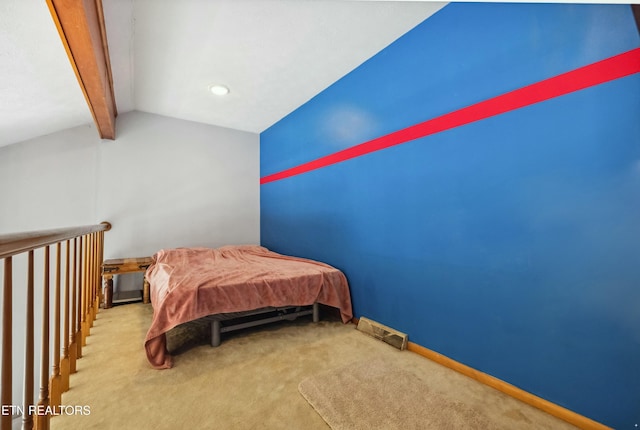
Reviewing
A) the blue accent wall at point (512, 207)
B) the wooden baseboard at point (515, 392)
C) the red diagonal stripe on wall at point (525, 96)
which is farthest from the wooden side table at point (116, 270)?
the wooden baseboard at point (515, 392)

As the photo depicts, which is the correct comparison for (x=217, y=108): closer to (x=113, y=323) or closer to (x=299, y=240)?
(x=299, y=240)

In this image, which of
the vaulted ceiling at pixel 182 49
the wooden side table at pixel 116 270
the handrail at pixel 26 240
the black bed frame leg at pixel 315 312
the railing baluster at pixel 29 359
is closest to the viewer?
the handrail at pixel 26 240

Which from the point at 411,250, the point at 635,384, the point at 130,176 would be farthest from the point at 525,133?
the point at 130,176

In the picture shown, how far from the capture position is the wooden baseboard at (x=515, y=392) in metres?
1.25

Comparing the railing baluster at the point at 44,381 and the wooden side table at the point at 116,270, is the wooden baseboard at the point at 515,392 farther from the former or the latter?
the wooden side table at the point at 116,270

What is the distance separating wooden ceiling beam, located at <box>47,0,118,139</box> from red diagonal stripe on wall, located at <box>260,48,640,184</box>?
1969 millimetres

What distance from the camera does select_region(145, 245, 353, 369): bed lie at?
1.78 meters

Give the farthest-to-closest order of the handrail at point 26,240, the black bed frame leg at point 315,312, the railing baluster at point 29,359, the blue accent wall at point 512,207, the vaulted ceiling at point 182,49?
the black bed frame leg at point 315,312
the vaulted ceiling at point 182,49
the blue accent wall at point 512,207
the railing baluster at point 29,359
the handrail at point 26,240

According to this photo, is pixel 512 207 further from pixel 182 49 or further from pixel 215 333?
pixel 182 49

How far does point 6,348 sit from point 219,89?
9.36 feet

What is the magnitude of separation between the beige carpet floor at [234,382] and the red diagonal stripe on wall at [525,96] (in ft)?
5.24

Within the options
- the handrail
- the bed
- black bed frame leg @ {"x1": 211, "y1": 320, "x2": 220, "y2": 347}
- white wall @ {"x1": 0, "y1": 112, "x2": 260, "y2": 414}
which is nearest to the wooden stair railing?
the handrail

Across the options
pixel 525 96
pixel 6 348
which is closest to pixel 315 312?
pixel 6 348

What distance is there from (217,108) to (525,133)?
332 cm
